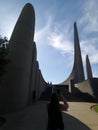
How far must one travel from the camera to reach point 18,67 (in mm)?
12234

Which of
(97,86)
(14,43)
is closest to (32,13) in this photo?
(14,43)

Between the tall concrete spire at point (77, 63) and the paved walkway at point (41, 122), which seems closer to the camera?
the paved walkway at point (41, 122)

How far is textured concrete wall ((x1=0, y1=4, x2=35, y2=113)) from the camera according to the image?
1134 cm

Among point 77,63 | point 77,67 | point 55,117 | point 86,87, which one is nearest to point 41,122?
point 55,117

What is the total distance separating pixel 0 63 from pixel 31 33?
5.98 meters

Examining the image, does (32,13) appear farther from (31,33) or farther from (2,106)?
(2,106)

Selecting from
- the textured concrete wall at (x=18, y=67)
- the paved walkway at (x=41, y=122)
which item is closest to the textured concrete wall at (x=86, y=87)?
the textured concrete wall at (x=18, y=67)

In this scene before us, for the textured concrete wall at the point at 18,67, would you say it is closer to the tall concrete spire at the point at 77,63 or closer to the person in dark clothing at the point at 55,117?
the person in dark clothing at the point at 55,117

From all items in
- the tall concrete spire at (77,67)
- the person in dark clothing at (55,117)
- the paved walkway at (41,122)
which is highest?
the tall concrete spire at (77,67)

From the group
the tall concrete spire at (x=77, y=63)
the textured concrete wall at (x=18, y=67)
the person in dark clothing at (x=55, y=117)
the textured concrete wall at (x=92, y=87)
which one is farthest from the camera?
the tall concrete spire at (x=77, y=63)

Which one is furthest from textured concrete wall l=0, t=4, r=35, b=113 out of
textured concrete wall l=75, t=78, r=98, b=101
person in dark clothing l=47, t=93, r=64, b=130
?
textured concrete wall l=75, t=78, r=98, b=101

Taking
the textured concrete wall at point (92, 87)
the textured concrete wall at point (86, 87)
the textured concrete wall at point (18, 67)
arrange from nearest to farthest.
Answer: the textured concrete wall at point (18, 67)
the textured concrete wall at point (92, 87)
the textured concrete wall at point (86, 87)

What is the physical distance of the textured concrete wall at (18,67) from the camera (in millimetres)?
11336

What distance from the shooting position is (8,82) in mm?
11508
